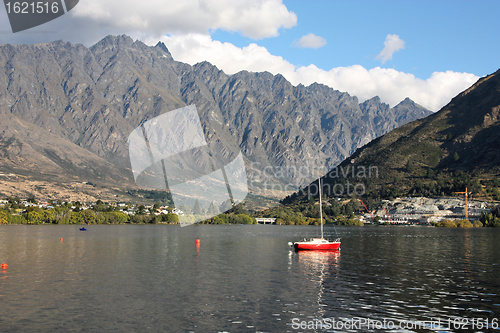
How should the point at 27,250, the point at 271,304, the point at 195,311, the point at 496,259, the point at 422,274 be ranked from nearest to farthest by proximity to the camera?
the point at 195,311, the point at 271,304, the point at 422,274, the point at 496,259, the point at 27,250

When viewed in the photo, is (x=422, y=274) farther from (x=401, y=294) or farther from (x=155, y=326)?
(x=155, y=326)

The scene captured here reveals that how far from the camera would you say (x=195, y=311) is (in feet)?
133

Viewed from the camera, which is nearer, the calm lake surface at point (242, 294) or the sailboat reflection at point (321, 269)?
the calm lake surface at point (242, 294)

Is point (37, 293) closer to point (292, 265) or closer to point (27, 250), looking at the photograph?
point (292, 265)

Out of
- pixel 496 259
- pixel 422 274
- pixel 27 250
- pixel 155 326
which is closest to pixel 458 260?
pixel 496 259

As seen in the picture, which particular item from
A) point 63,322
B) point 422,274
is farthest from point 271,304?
point 422,274

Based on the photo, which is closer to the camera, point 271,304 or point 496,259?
point 271,304

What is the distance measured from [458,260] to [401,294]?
43805mm

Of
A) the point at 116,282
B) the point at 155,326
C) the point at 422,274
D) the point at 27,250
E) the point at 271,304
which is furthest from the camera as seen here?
the point at 27,250

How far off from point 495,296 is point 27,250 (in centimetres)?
9187

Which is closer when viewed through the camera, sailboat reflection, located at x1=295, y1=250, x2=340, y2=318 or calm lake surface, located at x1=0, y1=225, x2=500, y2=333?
calm lake surface, located at x1=0, y1=225, x2=500, y2=333

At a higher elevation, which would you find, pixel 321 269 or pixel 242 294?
pixel 242 294

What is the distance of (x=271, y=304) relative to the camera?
44031mm

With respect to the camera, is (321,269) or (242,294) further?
(321,269)
